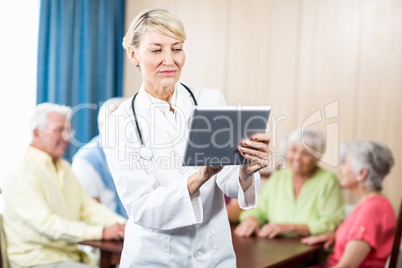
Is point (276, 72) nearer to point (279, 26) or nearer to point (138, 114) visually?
point (279, 26)

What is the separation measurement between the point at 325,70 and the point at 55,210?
1969 mm

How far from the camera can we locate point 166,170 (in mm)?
1016

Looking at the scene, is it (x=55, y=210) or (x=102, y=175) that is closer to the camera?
(x=55, y=210)

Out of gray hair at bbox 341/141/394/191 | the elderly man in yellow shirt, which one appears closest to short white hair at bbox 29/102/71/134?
the elderly man in yellow shirt

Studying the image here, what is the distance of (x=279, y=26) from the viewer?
120 inches

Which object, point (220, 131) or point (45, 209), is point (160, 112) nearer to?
point (220, 131)

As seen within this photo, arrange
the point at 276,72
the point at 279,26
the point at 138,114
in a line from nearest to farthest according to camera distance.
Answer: the point at 138,114 < the point at 279,26 < the point at 276,72

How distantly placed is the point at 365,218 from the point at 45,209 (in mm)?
1321

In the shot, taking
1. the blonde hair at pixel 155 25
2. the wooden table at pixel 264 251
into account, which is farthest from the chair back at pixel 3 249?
the blonde hair at pixel 155 25

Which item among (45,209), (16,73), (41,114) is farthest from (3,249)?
(16,73)

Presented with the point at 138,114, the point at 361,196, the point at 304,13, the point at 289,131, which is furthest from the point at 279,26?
the point at 138,114

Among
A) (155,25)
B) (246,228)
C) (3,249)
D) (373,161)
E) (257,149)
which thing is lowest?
(3,249)

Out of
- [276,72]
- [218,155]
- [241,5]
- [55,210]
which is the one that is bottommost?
[55,210]

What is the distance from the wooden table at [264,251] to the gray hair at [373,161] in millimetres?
363
